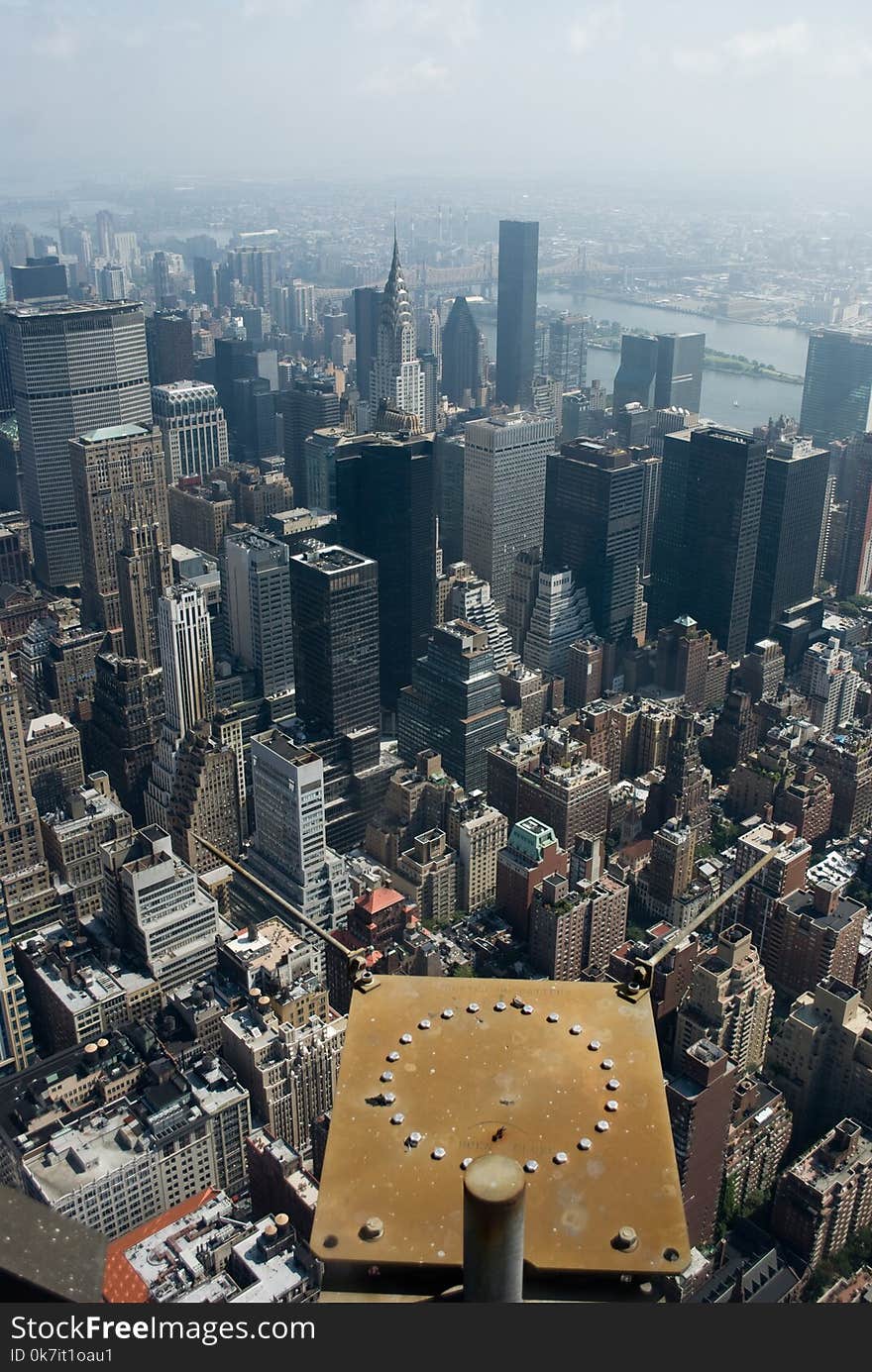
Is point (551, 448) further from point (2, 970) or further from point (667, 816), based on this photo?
point (2, 970)

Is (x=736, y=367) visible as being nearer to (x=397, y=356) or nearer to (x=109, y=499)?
(x=397, y=356)

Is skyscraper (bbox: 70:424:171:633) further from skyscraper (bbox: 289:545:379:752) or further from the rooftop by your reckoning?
skyscraper (bbox: 289:545:379:752)

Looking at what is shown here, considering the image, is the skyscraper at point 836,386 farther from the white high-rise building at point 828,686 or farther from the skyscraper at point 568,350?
the white high-rise building at point 828,686

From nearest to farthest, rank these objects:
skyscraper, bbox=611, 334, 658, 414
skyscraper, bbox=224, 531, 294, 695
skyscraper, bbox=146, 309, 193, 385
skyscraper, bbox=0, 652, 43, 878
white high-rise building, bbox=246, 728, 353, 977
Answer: skyscraper, bbox=0, 652, 43, 878
white high-rise building, bbox=246, 728, 353, 977
skyscraper, bbox=224, 531, 294, 695
skyscraper, bbox=611, 334, 658, 414
skyscraper, bbox=146, 309, 193, 385

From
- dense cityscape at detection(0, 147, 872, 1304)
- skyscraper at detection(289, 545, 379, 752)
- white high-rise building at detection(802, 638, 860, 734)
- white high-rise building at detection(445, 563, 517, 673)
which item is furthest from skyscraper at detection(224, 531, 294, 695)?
white high-rise building at detection(802, 638, 860, 734)

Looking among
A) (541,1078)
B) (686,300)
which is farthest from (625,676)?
(541,1078)
